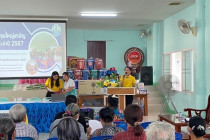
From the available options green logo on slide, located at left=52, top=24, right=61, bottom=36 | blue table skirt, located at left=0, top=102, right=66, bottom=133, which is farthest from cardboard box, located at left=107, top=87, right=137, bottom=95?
green logo on slide, located at left=52, top=24, right=61, bottom=36

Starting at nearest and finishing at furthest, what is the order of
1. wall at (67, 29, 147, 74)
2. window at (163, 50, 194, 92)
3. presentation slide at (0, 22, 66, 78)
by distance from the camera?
window at (163, 50, 194, 92) → presentation slide at (0, 22, 66, 78) → wall at (67, 29, 147, 74)

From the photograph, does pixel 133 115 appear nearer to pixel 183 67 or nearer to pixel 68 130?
pixel 68 130

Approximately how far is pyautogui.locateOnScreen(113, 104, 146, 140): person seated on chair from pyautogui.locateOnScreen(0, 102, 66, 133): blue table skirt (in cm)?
→ 356

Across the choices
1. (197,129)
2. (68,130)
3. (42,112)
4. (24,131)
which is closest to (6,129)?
(68,130)

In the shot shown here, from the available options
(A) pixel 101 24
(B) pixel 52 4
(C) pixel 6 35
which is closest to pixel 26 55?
(C) pixel 6 35

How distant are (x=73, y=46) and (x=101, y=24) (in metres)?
2.06

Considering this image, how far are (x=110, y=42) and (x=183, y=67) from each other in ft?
16.2

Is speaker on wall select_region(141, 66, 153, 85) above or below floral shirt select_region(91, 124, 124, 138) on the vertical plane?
above

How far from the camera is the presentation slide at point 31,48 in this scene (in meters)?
9.05

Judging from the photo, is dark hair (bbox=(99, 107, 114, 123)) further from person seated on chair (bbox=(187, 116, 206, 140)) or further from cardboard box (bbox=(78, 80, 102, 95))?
cardboard box (bbox=(78, 80, 102, 95))

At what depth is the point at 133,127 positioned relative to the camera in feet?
8.95

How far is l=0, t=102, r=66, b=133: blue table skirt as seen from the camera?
6.22m

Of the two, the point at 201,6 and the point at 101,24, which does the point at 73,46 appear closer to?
the point at 101,24

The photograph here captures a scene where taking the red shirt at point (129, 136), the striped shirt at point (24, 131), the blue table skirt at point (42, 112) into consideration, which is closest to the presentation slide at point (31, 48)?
the blue table skirt at point (42, 112)
